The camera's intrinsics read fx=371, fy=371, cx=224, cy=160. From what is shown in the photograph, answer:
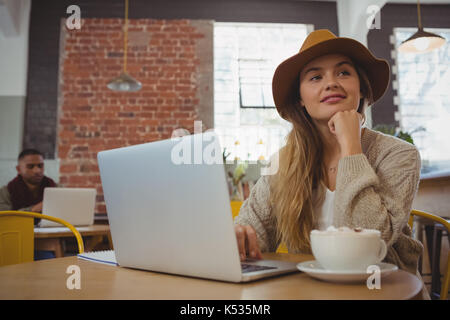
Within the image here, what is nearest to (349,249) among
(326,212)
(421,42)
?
(326,212)

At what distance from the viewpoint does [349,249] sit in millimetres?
608

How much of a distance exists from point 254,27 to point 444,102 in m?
2.91

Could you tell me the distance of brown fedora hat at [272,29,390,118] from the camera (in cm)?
121

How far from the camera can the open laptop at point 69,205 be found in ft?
8.45

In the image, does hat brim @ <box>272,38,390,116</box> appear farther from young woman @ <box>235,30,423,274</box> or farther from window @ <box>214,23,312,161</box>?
window @ <box>214,23,312,161</box>

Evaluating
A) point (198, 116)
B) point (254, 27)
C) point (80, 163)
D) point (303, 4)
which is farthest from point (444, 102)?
point (80, 163)

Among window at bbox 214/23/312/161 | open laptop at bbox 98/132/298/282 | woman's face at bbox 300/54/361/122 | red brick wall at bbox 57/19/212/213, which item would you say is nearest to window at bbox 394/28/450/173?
window at bbox 214/23/312/161

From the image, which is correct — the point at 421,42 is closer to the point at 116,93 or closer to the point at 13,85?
the point at 116,93

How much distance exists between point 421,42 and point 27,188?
433 cm

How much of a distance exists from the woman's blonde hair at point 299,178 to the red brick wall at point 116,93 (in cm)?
360

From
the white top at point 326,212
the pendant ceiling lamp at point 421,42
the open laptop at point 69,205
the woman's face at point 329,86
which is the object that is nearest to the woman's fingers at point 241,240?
the white top at point 326,212

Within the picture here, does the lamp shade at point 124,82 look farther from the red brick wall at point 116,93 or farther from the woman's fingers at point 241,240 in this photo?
the woman's fingers at point 241,240

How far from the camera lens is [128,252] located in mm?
777
